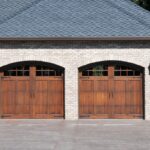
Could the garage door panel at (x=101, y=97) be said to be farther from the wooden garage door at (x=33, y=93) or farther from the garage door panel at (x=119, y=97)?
the wooden garage door at (x=33, y=93)

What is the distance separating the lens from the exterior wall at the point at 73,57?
26141 millimetres

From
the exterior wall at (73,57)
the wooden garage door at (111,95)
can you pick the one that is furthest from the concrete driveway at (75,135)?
the exterior wall at (73,57)

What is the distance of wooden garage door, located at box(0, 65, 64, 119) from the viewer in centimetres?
2650

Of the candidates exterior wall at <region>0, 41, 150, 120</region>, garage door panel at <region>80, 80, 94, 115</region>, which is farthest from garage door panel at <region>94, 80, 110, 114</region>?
exterior wall at <region>0, 41, 150, 120</region>

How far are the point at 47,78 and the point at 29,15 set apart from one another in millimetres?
3650

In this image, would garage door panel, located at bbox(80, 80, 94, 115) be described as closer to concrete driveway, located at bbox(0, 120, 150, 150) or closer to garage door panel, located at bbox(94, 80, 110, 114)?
garage door panel, located at bbox(94, 80, 110, 114)

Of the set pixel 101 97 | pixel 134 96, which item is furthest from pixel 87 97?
pixel 134 96

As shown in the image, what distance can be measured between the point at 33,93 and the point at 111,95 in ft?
12.0

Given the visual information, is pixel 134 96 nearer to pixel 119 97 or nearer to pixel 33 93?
pixel 119 97

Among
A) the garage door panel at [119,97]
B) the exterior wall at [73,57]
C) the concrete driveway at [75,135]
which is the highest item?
the exterior wall at [73,57]

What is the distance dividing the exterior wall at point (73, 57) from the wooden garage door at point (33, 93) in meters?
0.49

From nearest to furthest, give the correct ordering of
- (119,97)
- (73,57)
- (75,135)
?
(75,135), (73,57), (119,97)

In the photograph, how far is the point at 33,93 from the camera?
26.5m

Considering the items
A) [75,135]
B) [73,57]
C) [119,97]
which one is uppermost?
[73,57]
